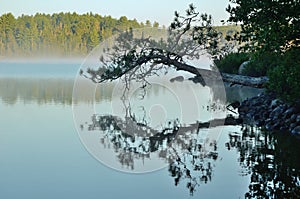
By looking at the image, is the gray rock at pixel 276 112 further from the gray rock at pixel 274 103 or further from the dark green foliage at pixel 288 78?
the dark green foliage at pixel 288 78

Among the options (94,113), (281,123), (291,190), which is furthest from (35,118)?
(291,190)

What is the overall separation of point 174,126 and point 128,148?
12.2 ft

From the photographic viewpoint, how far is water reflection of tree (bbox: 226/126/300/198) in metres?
8.54

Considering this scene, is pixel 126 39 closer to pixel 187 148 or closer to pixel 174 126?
pixel 174 126

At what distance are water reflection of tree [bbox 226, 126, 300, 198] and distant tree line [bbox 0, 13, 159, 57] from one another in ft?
227

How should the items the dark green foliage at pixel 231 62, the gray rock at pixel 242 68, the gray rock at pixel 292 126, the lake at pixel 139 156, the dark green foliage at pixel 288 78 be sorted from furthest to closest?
the dark green foliage at pixel 231 62
the gray rock at pixel 242 68
the gray rock at pixel 292 126
the dark green foliage at pixel 288 78
the lake at pixel 139 156

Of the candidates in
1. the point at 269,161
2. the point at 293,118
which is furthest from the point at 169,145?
the point at 293,118

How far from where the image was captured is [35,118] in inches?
691

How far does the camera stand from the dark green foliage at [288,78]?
12.6m

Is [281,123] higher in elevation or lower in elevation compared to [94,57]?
lower

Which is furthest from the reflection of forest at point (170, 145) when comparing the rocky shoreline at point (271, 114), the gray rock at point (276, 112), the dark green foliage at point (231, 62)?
the dark green foliage at point (231, 62)

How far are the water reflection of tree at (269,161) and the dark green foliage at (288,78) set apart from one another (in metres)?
1.27

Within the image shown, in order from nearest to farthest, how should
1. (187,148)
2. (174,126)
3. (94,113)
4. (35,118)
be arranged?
(187,148) < (174,126) < (35,118) < (94,113)

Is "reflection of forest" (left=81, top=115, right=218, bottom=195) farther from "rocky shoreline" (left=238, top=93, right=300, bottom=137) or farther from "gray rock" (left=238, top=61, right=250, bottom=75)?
"gray rock" (left=238, top=61, right=250, bottom=75)
